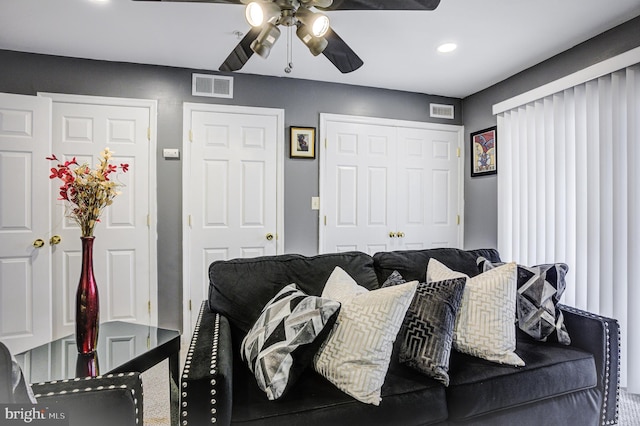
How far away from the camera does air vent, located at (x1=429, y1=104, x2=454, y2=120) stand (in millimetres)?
3971

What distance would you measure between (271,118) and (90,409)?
2882 millimetres

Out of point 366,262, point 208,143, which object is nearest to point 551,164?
point 366,262

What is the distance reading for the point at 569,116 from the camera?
279 centimetres

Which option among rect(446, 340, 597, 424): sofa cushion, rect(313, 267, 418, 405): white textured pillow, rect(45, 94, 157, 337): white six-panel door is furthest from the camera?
rect(45, 94, 157, 337): white six-panel door

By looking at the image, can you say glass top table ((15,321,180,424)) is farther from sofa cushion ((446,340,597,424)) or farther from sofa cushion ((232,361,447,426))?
sofa cushion ((446,340,597,424))

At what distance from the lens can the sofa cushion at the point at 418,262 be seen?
1.99 m

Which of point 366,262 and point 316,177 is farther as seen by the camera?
point 316,177

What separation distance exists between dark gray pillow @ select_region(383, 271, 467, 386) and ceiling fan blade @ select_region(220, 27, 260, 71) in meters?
1.57

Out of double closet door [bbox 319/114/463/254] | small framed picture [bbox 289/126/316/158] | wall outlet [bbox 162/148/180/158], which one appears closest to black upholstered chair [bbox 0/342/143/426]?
wall outlet [bbox 162/148/180/158]

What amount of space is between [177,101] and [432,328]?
295 centimetres

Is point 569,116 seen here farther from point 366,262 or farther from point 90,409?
point 90,409

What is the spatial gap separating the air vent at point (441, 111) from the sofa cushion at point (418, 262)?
2266 millimetres

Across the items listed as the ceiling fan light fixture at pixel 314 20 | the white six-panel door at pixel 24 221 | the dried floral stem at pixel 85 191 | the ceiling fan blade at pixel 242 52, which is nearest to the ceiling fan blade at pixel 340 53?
the ceiling fan light fixture at pixel 314 20

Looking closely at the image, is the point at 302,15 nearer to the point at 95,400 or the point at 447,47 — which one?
the point at 447,47
